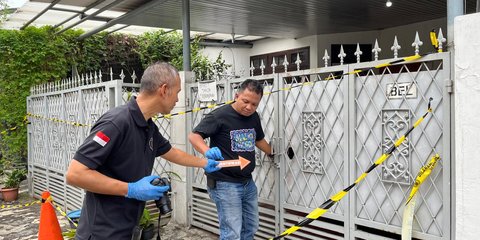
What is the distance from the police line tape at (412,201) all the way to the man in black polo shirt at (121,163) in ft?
5.85

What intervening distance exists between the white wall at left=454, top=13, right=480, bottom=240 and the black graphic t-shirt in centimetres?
173

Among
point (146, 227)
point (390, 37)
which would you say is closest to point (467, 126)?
point (146, 227)

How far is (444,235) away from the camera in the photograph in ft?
9.39

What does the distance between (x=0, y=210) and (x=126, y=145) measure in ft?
20.1

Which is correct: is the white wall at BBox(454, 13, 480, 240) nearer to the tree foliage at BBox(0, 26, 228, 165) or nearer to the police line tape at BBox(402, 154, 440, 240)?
the police line tape at BBox(402, 154, 440, 240)

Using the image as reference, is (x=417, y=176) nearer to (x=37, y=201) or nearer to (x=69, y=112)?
(x=69, y=112)

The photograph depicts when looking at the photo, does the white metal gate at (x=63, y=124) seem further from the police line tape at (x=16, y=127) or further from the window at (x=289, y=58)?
the window at (x=289, y=58)

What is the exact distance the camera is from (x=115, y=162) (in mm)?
2289

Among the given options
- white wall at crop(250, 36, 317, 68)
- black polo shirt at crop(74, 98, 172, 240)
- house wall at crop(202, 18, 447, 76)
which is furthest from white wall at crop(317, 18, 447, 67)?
black polo shirt at crop(74, 98, 172, 240)

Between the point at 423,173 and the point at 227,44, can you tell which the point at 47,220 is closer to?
the point at 423,173

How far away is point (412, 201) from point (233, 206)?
1455 mm

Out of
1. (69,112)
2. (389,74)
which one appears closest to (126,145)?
(389,74)

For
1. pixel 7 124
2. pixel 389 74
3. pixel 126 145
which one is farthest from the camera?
pixel 7 124

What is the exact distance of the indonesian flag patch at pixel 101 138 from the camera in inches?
85.5
